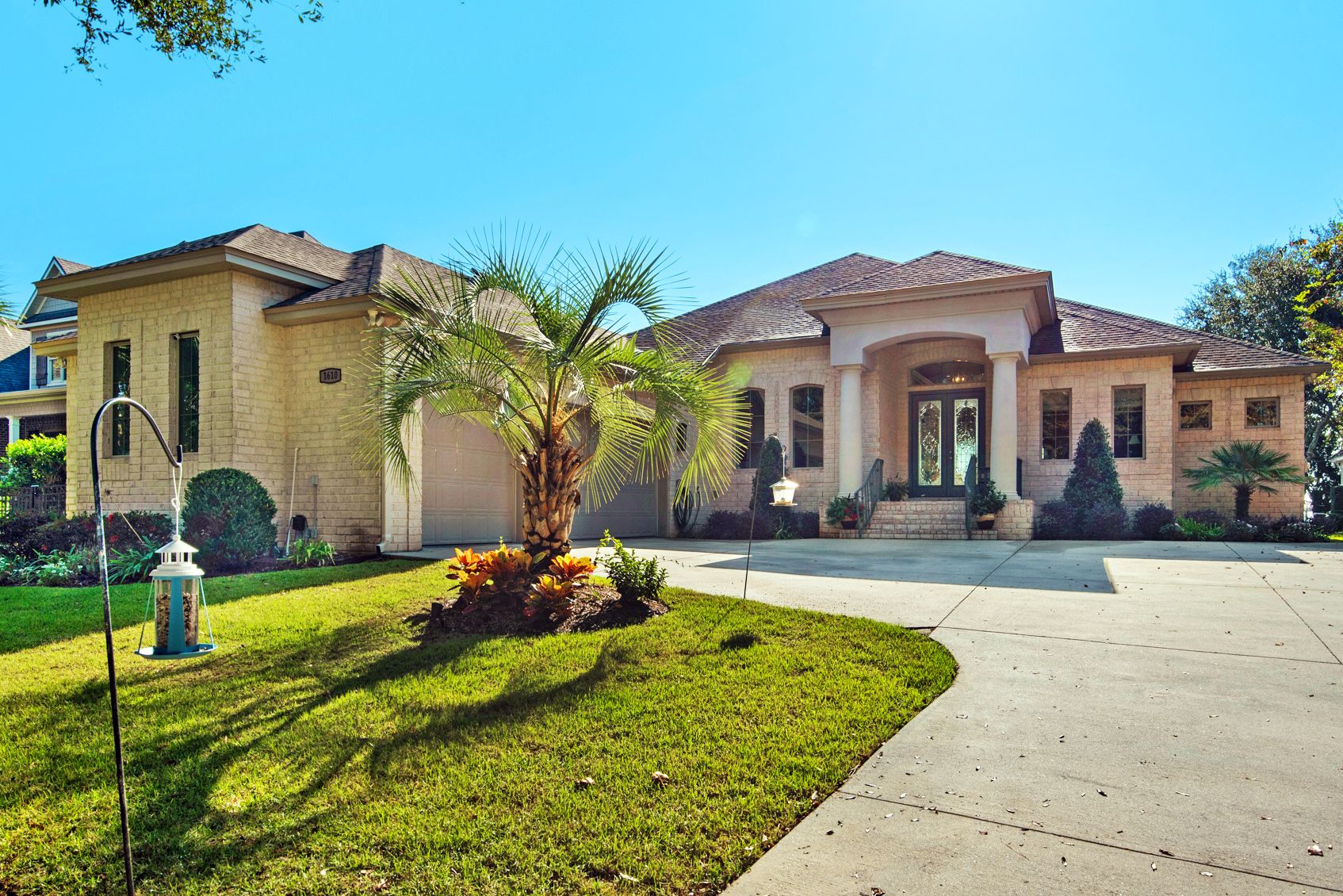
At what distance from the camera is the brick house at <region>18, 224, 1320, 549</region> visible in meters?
12.0

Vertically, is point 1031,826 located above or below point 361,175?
below

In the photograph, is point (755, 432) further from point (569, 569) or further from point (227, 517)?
point (569, 569)

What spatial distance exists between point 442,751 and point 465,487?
1002cm

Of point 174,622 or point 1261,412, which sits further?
point 1261,412

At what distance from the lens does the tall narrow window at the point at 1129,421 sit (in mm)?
16625

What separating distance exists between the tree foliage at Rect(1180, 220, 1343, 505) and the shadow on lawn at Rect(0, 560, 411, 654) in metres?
24.7

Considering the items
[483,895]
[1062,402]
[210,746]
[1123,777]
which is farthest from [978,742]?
[1062,402]

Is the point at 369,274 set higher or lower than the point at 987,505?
higher

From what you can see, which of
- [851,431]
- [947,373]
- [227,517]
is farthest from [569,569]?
[947,373]

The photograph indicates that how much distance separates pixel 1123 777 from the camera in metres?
3.45

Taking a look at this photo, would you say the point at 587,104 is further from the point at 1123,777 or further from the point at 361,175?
the point at 1123,777

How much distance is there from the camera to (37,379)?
22.1 meters

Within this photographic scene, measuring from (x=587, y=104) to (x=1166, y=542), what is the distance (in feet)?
39.5

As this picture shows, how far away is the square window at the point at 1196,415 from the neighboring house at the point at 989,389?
26mm
